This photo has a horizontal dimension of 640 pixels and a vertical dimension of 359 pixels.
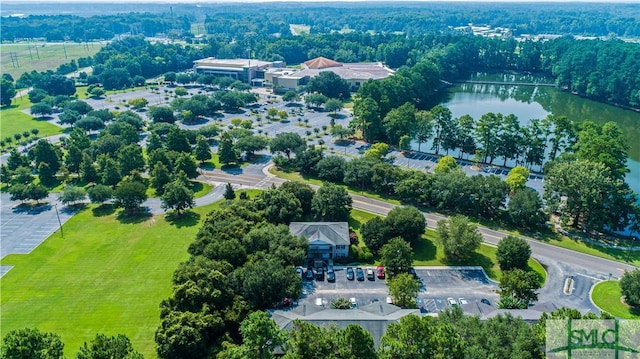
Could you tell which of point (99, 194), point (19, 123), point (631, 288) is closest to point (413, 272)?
point (631, 288)

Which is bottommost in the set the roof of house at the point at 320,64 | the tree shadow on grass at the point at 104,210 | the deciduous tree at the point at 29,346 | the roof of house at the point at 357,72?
the tree shadow on grass at the point at 104,210

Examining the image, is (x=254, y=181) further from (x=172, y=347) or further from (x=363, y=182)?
(x=172, y=347)

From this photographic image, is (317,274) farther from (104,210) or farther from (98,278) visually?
(104,210)

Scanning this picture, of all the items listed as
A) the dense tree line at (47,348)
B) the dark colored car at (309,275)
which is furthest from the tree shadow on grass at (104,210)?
the dense tree line at (47,348)

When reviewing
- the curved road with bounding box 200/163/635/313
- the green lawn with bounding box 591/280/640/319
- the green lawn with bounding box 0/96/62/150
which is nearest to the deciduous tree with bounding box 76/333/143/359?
the curved road with bounding box 200/163/635/313

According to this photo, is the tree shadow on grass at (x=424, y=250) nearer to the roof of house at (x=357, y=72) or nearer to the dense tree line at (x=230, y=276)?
the dense tree line at (x=230, y=276)

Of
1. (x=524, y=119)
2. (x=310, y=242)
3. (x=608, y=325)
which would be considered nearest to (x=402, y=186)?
(x=310, y=242)
